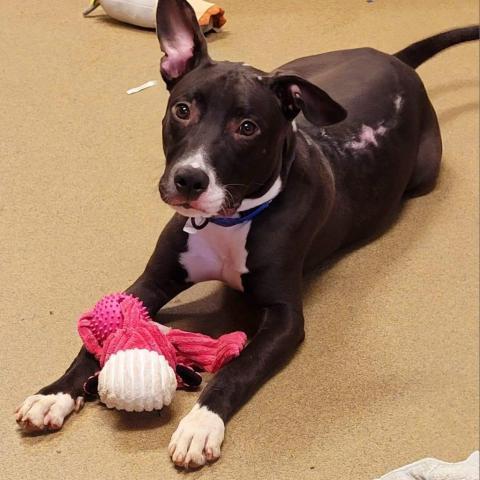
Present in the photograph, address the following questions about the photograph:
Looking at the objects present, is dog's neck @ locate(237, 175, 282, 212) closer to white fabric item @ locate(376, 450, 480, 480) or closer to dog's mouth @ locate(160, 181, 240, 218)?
dog's mouth @ locate(160, 181, 240, 218)

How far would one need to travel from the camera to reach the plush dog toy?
3748mm

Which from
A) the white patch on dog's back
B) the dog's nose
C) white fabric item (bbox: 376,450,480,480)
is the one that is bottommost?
white fabric item (bbox: 376,450,480,480)

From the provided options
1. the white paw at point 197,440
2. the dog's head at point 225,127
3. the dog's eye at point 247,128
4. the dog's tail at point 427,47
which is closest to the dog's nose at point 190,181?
the dog's head at point 225,127

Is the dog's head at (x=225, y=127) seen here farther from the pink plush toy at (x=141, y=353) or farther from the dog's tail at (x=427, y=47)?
the dog's tail at (x=427, y=47)

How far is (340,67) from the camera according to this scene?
274 centimetres

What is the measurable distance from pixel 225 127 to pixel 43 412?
0.74 m

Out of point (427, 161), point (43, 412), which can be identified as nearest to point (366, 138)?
point (427, 161)

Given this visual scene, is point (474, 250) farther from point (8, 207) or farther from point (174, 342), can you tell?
point (8, 207)

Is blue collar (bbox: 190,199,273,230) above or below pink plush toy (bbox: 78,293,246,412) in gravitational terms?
above

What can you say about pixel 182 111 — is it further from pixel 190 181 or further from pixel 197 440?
pixel 197 440

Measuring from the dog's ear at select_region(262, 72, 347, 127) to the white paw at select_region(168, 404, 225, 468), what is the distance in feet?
2.42

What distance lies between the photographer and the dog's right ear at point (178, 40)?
211 centimetres

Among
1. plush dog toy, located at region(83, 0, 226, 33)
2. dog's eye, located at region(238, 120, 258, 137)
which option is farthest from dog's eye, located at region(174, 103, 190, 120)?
plush dog toy, located at region(83, 0, 226, 33)

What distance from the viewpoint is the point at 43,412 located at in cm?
186
